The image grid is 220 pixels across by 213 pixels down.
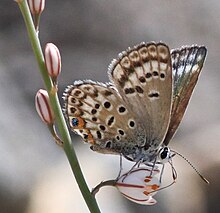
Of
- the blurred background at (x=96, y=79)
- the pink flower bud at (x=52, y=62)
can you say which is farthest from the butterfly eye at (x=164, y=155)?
the blurred background at (x=96, y=79)

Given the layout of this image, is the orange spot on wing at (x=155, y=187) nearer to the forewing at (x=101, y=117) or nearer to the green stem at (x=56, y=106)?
the forewing at (x=101, y=117)

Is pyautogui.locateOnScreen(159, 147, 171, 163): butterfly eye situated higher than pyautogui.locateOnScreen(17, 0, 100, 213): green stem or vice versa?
pyautogui.locateOnScreen(17, 0, 100, 213): green stem

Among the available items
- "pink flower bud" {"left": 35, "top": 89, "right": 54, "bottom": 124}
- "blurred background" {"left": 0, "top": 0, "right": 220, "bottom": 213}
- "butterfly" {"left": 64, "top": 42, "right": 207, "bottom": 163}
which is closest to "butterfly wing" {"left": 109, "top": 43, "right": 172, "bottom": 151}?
"butterfly" {"left": 64, "top": 42, "right": 207, "bottom": 163}

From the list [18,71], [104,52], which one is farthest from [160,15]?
[18,71]

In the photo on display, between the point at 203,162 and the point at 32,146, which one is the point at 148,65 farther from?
the point at 32,146

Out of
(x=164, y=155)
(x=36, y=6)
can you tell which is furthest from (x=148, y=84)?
(x=36, y=6)

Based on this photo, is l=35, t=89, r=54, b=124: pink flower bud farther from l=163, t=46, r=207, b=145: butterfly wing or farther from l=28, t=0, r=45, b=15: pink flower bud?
l=163, t=46, r=207, b=145: butterfly wing

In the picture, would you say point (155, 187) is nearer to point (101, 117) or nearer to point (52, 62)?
point (101, 117)
